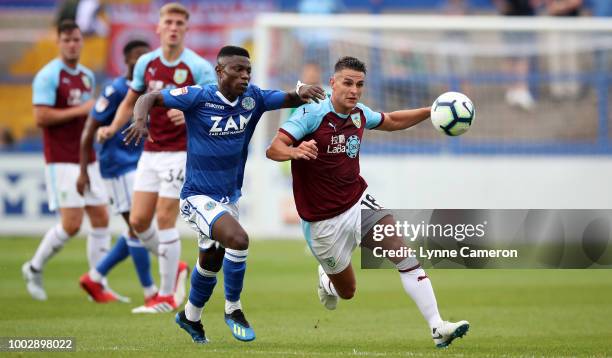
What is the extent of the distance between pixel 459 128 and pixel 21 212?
1203 cm

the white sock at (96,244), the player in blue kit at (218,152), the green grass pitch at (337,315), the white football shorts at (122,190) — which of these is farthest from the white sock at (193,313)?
the white sock at (96,244)

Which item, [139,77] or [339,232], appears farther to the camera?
[139,77]

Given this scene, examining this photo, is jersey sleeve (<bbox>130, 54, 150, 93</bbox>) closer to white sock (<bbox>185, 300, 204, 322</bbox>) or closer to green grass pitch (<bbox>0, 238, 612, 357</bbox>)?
green grass pitch (<bbox>0, 238, 612, 357</bbox>)

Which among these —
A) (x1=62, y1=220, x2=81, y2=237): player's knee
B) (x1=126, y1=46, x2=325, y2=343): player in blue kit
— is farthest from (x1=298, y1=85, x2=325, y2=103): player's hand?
(x1=62, y1=220, x2=81, y2=237): player's knee

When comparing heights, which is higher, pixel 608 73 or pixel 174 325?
pixel 608 73

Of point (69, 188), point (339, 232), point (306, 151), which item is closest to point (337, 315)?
point (339, 232)

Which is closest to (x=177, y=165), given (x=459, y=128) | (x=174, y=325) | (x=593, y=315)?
(x=174, y=325)

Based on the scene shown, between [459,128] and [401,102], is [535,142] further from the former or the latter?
[459,128]

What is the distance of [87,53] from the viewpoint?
2411 cm

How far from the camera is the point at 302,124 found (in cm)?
854

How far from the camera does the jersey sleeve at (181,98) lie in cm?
848

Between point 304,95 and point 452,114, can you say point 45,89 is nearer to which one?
point 304,95

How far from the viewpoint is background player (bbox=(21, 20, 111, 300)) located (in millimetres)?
12156

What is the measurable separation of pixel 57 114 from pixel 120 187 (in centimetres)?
114
